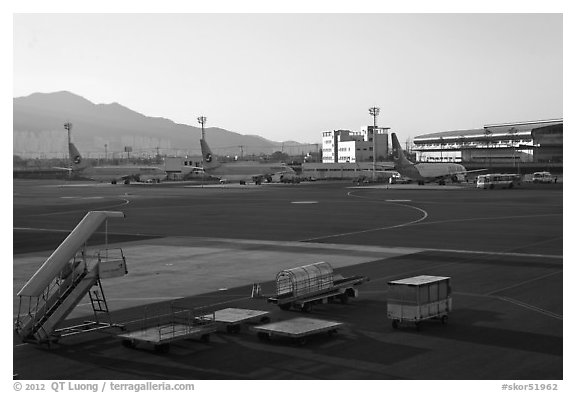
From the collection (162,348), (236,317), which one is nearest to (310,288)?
(236,317)

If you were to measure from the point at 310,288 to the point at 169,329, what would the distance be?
836 cm

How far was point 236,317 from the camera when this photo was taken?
2989cm

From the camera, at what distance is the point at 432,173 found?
167 metres

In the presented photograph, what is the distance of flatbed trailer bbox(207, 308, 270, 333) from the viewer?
1142 inches

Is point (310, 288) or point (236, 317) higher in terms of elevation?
point (310, 288)

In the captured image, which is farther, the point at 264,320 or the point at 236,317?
the point at 264,320

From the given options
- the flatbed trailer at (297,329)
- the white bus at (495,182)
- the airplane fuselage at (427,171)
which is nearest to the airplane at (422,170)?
the airplane fuselage at (427,171)

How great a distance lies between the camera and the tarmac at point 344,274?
79.2 ft

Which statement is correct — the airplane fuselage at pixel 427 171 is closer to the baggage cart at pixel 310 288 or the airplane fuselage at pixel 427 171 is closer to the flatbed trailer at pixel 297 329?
the baggage cart at pixel 310 288

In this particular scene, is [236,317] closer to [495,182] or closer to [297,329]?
[297,329]

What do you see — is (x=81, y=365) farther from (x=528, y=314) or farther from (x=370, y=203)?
(x=370, y=203)

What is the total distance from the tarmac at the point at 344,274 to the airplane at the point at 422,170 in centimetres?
7511

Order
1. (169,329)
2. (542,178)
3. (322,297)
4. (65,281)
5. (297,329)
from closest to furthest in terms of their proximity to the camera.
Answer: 1. (297,329)
2. (169,329)
3. (65,281)
4. (322,297)
5. (542,178)

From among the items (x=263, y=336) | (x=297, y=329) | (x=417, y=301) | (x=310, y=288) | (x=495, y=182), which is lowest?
(x=263, y=336)
